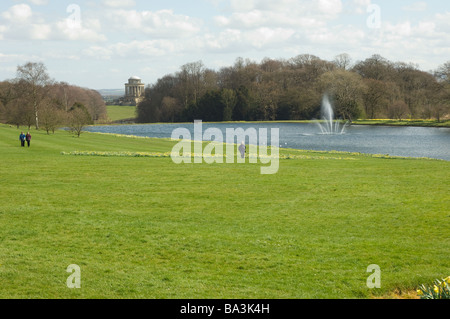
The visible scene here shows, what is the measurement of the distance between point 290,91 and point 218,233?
135 meters

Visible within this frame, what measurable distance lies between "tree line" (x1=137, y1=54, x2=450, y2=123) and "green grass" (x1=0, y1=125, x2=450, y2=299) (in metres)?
92.5

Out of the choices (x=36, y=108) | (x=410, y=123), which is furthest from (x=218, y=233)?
(x=410, y=123)

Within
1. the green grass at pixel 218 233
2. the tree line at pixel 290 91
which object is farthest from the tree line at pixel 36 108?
the tree line at pixel 290 91

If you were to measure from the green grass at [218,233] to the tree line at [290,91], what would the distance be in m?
92.5

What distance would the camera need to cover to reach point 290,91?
146m

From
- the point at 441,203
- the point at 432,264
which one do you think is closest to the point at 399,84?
the point at 441,203

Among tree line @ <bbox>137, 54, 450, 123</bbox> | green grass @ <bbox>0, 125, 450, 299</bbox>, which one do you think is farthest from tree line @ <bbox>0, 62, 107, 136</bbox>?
tree line @ <bbox>137, 54, 450, 123</bbox>

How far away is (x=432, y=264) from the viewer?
464 inches

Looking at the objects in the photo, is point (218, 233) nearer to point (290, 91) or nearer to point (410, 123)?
point (410, 123)

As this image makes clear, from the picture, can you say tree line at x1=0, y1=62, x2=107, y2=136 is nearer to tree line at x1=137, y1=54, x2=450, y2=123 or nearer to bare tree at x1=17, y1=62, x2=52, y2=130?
bare tree at x1=17, y1=62, x2=52, y2=130

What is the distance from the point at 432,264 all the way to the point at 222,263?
211 inches

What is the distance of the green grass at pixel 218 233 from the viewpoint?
10.5 metres

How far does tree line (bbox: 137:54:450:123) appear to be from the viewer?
118912 mm
